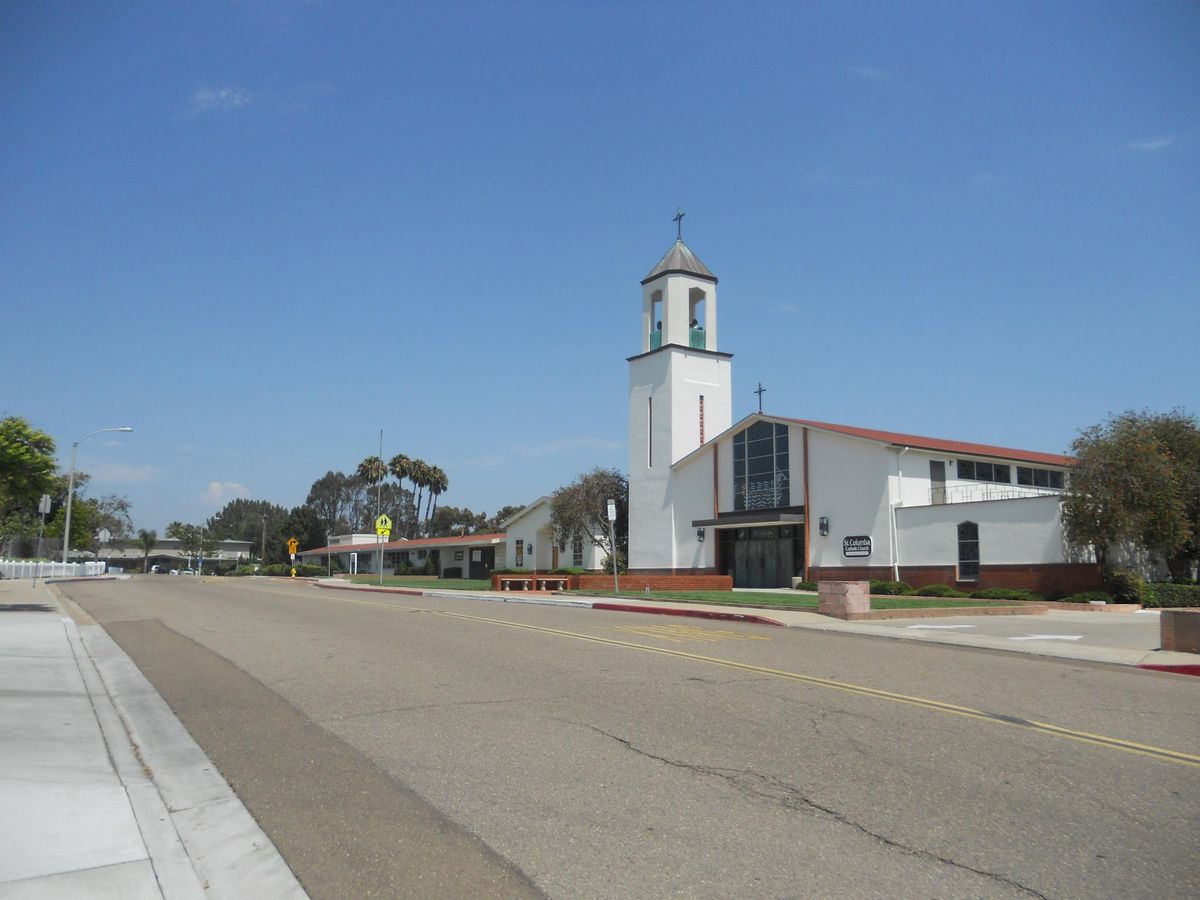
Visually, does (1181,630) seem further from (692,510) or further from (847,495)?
(692,510)

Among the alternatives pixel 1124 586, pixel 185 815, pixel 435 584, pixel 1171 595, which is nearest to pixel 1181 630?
pixel 185 815

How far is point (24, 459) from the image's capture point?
69.1 feet

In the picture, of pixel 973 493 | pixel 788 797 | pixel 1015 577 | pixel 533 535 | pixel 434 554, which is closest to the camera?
pixel 788 797

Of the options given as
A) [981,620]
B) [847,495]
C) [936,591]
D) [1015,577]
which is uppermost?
[847,495]

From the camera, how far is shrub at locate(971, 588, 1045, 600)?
30109 mm

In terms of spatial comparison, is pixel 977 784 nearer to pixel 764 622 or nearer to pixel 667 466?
pixel 764 622

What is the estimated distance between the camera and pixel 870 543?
35.6 m

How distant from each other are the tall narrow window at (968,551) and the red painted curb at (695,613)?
14523 mm

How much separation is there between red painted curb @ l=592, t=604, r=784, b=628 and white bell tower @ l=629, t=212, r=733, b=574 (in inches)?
756

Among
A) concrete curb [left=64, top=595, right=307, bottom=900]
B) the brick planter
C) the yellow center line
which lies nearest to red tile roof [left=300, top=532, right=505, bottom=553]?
the yellow center line

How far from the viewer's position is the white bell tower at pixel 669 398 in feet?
148

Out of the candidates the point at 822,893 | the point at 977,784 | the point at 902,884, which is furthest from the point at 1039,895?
the point at 977,784

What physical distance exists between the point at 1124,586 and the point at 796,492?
1287cm

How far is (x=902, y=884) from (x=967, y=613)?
71.0 ft
